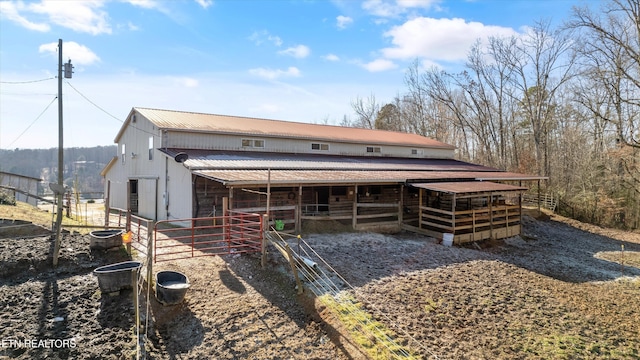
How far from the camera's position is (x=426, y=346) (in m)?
6.28

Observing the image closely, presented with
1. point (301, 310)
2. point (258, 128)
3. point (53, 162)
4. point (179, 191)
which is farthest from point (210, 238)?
point (53, 162)

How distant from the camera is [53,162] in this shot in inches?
3932

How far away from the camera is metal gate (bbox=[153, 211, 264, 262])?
8.99 metres

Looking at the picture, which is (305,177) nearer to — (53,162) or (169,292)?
(169,292)

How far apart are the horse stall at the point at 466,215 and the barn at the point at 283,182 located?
0.05 meters

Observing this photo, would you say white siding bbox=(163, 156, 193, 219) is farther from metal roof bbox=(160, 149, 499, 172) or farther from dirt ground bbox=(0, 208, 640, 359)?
dirt ground bbox=(0, 208, 640, 359)

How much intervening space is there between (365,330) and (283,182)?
622 centimetres

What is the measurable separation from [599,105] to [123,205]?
33.1 meters

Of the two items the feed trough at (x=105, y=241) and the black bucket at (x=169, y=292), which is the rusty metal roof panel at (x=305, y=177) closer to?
the feed trough at (x=105, y=241)

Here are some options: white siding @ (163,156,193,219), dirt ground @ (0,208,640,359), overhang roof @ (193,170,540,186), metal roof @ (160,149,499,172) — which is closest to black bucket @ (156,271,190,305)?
dirt ground @ (0,208,640,359)

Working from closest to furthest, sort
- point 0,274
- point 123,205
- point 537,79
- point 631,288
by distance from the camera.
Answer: point 0,274
point 631,288
point 123,205
point 537,79

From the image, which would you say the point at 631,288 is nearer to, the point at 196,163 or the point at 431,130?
the point at 196,163

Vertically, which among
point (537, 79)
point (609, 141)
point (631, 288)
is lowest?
point (631, 288)

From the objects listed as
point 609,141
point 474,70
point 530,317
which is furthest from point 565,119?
point 530,317
